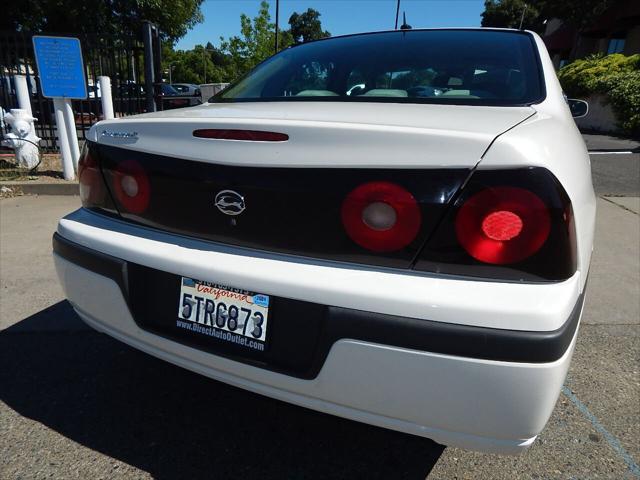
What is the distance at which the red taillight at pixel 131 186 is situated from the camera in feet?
5.26

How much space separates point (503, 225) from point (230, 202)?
2.59 feet

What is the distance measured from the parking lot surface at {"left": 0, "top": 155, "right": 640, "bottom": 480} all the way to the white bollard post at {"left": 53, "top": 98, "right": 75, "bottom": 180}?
12.3ft

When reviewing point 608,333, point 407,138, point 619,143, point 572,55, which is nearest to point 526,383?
point 407,138

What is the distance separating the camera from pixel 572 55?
1054 inches

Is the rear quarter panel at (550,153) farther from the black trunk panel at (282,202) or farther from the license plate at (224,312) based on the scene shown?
the license plate at (224,312)

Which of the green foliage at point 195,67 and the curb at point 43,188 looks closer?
the curb at point 43,188

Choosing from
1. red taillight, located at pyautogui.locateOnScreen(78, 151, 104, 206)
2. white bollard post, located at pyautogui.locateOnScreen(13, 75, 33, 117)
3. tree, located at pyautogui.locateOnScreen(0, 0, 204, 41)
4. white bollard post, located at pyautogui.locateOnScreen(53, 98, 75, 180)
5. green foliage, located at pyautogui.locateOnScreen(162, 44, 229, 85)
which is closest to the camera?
red taillight, located at pyautogui.locateOnScreen(78, 151, 104, 206)

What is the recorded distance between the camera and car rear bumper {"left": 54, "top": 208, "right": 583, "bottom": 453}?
1127 mm

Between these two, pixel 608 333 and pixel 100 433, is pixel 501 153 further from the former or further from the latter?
pixel 608 333

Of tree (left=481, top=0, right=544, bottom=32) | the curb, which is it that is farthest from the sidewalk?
tree (left=481, top=0, right=544, bottom=32)

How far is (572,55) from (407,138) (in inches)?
1229

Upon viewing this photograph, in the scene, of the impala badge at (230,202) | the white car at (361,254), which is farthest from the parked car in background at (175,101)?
the impala badge at (230,202)

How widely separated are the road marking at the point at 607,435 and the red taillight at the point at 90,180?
220 centimetres

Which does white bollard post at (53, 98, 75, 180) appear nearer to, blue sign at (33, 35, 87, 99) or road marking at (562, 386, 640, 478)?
blue sign at (33, 35, 87, 99)
